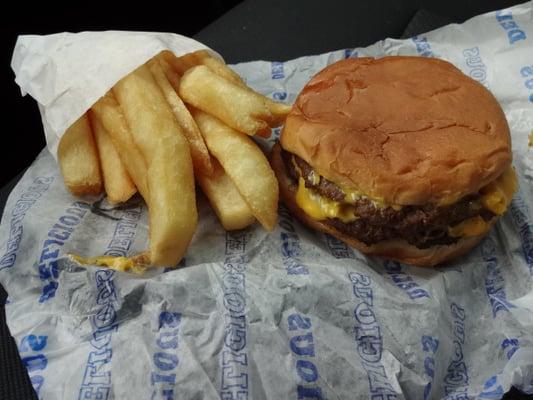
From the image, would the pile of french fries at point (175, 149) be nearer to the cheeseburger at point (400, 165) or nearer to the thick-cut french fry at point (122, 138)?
the thick-cut french fry at point (122, 138)

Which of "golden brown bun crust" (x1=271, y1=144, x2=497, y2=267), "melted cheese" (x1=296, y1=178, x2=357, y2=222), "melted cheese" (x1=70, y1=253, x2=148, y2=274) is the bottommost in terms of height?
"golden brown bun crust" (x1=271, y1=144, x2=497, y2=267)

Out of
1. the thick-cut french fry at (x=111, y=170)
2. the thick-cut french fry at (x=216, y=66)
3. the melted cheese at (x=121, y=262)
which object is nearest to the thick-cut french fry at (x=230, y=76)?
the thick-cut french fry at (x=216, y=66)

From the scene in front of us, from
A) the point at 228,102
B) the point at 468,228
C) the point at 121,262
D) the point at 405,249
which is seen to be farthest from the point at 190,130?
the point at 468,228

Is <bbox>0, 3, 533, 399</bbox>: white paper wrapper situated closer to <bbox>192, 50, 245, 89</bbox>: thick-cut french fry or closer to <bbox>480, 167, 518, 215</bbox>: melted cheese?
<bbox>480, 167, 518, 215</bbox>: melted cheese

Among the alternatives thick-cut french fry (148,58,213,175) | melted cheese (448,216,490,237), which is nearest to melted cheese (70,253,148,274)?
thick-cut french fry (148,58,213,175)

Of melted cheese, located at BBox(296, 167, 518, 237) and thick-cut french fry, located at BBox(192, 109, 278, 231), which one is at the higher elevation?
thick-cut french fry, located at BBox(192, 109, 278, 231)

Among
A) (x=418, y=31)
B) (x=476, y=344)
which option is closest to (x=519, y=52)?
(x=418, y=31)
